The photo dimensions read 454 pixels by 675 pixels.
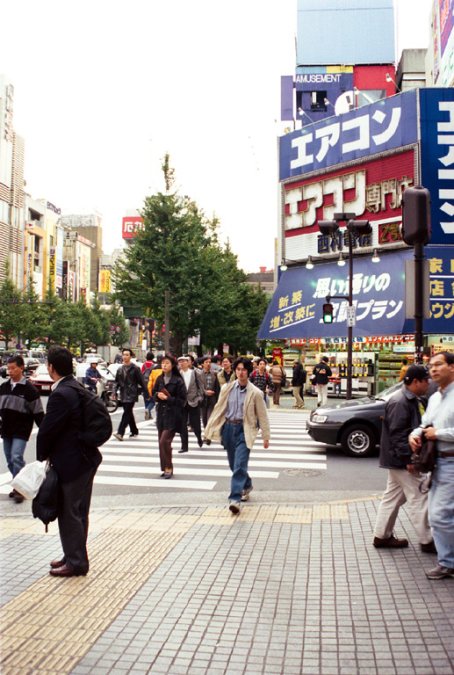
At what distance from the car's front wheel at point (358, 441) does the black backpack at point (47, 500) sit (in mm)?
7788

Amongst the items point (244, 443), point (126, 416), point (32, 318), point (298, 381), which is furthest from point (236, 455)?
point (32, 318)

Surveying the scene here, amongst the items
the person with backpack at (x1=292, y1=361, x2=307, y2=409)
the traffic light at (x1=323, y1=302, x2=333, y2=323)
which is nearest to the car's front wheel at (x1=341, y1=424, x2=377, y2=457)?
the traffic light at (x1=323, y1=302, x2=333, y2=323)

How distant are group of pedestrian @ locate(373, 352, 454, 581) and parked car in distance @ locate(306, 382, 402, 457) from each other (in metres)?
5.79

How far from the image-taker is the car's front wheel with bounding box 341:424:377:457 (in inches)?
479

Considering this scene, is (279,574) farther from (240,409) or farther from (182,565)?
(240,409)

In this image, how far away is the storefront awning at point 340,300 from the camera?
26.1m

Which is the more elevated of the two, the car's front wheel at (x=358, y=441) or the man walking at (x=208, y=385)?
the man walking at (x=208, y=385)

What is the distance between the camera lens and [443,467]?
17.2 feet

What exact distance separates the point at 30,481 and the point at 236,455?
300 cm

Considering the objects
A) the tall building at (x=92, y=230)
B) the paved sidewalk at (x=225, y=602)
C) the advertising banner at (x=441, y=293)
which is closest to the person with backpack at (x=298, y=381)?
the advertising banner at (x=441, y=293)

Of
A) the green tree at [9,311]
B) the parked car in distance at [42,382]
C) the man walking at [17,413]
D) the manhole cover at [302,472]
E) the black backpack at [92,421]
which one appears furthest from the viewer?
the green tree at [9,311]

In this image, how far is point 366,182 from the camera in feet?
95.8

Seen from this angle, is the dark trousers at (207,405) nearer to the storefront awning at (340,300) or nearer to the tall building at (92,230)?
the storefront awning at (340,300)

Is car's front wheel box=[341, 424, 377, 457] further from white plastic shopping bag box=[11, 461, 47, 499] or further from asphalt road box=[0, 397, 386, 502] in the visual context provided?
white plastic shopping bag box=[11, 461, 47, 499]
